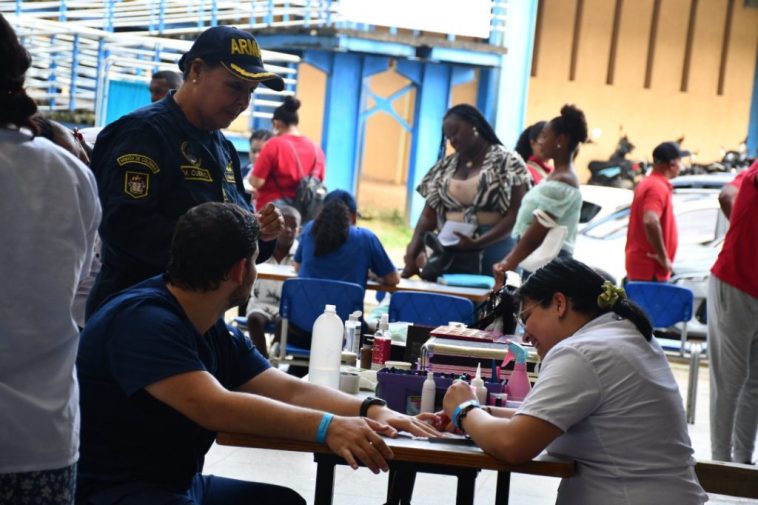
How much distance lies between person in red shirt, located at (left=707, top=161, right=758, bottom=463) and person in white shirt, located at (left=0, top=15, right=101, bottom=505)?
14.1 feet

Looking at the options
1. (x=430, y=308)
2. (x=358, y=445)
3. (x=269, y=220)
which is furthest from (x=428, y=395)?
(x=430, y=308)

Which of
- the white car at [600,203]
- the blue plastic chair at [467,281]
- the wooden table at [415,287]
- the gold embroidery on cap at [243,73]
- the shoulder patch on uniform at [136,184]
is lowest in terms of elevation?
the wooden table at [415,287]

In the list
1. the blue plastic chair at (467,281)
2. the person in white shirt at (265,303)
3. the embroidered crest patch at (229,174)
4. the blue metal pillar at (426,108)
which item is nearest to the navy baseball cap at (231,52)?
the embroidered crest patch at (229,174)

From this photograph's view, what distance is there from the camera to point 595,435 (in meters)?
3.30

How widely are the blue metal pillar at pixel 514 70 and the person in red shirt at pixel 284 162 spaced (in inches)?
316

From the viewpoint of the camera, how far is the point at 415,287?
302 inches

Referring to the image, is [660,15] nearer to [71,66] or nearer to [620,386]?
[71,66]

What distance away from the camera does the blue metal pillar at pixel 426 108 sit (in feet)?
57.5

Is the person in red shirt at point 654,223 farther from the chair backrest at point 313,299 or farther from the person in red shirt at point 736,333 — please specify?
the chair backrest at point 313,299

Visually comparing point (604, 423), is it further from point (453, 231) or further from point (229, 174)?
point (453, 231)

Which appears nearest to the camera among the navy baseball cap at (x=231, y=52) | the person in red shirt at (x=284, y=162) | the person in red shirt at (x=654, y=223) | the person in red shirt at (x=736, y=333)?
the navy baseball cap at (x=231, y=52)

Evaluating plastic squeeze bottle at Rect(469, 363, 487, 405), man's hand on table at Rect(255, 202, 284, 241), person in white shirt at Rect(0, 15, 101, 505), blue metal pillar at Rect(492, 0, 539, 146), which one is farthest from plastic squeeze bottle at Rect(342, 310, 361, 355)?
blue metal pillar at Rect(492, 0, 539, 146)

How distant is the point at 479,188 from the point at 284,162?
284 centimetres

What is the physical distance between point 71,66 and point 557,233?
11.6 metres
